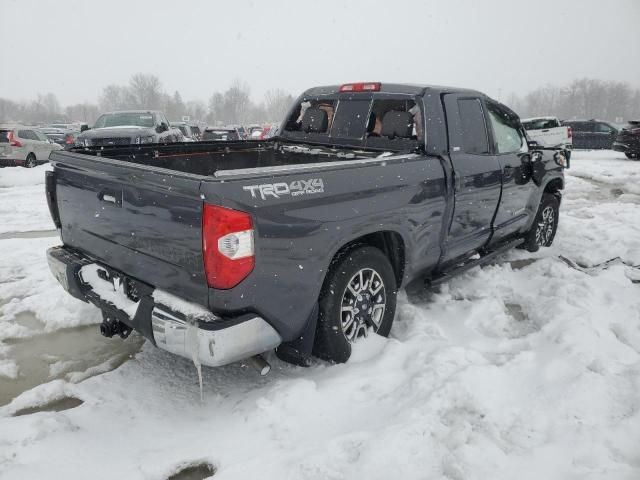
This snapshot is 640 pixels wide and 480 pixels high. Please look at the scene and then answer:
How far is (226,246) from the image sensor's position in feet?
8.04

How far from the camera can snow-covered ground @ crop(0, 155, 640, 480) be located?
94.3 inches

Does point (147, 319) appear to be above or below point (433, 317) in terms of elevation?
above

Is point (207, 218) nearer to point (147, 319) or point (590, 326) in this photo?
point (147, 319)

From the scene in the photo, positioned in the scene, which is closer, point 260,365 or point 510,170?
point 260,365

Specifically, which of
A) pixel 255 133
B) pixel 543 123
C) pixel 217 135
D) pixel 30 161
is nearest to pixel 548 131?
pixel 543 123

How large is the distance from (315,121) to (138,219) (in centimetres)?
255

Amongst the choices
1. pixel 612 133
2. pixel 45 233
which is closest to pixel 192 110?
pixel 612 133

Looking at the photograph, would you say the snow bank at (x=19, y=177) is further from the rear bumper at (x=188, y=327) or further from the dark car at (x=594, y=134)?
the dark car at (x=594, y=134)

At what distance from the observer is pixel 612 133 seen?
24.5 meters

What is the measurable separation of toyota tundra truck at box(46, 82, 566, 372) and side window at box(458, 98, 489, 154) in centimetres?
2

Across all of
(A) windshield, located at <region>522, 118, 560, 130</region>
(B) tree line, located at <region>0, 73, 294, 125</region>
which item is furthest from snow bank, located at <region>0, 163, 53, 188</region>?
(B) tree line, located at <region>0, 73, 294, 125</region>

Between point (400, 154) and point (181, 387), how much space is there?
7.85ft

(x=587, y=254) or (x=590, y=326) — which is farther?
(x=587, y=254)

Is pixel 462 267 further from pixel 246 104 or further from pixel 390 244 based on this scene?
pixel 246 104
